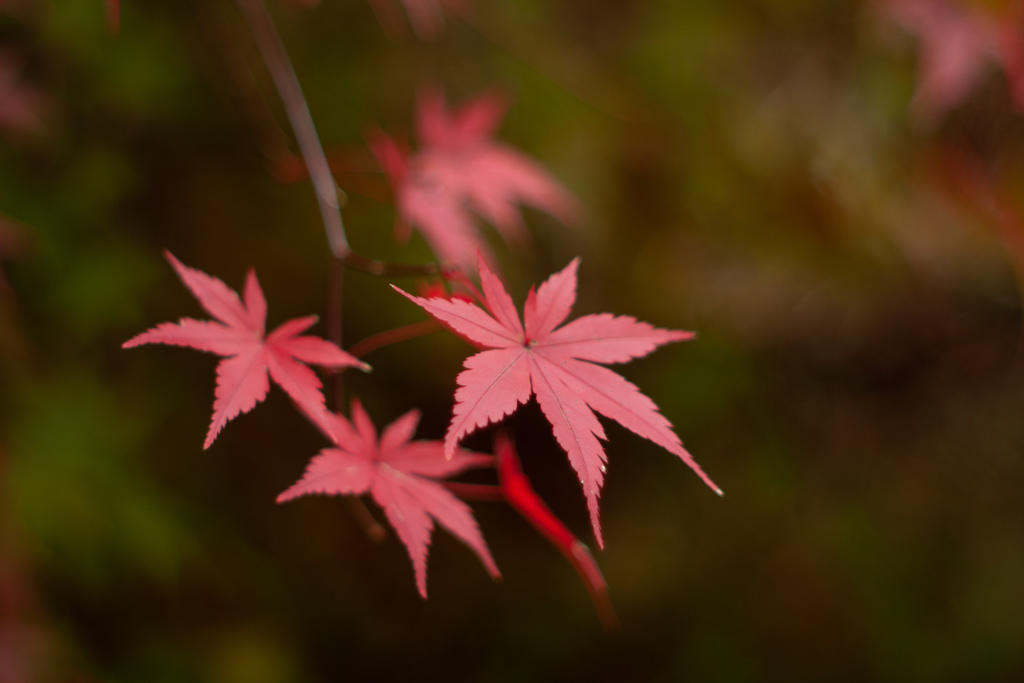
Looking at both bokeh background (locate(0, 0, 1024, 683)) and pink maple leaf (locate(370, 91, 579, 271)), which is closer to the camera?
pink maple leaf (locate(370, 91, 579, 271))

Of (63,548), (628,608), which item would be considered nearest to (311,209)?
(63,548)

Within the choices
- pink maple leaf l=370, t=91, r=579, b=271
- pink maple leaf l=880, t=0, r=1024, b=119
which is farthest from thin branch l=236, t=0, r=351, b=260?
pink maple leaf l=880, t=0, r=1024, b=119

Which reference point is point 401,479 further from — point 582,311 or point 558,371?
point 582,311

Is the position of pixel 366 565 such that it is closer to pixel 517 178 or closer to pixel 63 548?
pixel 63 548

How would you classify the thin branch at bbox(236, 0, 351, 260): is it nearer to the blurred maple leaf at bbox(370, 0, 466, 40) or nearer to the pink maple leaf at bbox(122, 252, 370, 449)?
the pink maple leaf at bbox(122, 252, 370, 449)

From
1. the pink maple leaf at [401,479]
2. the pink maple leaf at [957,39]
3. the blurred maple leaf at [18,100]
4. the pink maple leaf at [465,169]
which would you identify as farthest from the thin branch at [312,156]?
the pink maple leaf at [957,39]

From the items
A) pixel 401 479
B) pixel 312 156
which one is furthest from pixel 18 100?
pixel 401 479

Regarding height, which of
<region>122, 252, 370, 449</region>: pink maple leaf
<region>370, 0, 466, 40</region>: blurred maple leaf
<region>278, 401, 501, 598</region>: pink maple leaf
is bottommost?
<region>278, 401, 501, 598</region>: pink maple leaf
